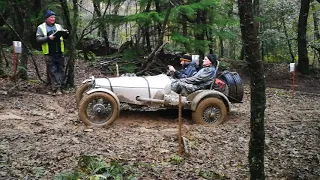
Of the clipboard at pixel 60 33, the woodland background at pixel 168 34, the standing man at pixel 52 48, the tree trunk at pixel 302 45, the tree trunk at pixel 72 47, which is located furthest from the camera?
the tree trunk at pixel 302 45

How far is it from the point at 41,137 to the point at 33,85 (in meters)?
4.61

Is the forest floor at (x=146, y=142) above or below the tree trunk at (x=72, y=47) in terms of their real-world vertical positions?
below

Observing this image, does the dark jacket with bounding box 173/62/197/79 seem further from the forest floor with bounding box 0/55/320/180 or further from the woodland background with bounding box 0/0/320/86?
the woodland background with bounding box 0/0/320/86

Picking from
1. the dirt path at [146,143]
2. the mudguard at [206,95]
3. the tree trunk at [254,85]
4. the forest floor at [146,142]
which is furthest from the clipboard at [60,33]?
the tree trunk at [254,85]

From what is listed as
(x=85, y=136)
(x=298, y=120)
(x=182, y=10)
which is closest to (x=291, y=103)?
(x=298, y=120)

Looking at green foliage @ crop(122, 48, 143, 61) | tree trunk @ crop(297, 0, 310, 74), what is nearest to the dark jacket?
green foliage @ crop(122, 48, 143, 61)

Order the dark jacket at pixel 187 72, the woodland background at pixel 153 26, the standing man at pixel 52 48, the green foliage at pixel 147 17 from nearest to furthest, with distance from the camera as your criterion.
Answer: the dark jacket at pixel 187 72 < the standing man at pixel 52 48 < the woodland background at pixel 153 26 < the green foliage at pixel 147 17

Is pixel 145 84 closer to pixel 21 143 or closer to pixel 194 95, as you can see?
pixel 194 95

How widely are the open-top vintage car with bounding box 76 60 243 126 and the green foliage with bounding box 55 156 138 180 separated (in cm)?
178

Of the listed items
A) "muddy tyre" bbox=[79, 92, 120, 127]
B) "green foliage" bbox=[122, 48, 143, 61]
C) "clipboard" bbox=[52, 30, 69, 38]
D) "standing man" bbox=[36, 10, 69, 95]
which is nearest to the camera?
"muddy tyre" bbox=[79, 92, 120, 127]

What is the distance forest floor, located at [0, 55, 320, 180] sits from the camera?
5.12m

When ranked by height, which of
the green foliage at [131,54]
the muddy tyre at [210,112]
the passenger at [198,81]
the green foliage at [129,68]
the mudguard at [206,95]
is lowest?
the muddy tyre at [210,112]

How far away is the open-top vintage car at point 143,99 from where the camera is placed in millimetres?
6770

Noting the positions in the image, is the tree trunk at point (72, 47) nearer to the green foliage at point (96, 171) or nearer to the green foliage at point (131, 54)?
the green foliage at point (131, 54)
